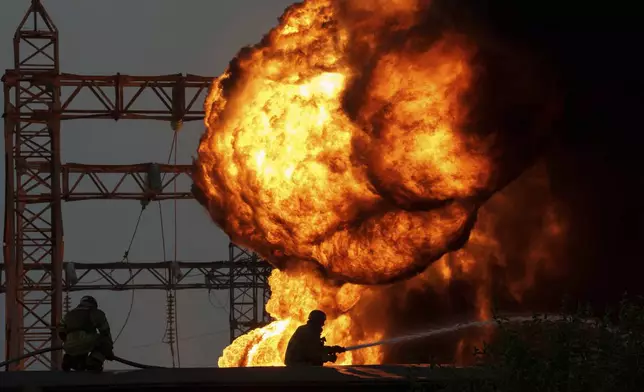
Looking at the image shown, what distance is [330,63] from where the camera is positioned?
35.1 m

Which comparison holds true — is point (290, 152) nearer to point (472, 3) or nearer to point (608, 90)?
point (472, 3)

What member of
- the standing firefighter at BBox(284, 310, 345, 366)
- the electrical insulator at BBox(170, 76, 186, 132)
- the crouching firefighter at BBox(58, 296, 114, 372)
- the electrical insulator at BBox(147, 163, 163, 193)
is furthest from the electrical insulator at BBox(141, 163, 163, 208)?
the crouching firefighter at BBox(58, 296, 114, 372)

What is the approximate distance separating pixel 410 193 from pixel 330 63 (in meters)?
3.36

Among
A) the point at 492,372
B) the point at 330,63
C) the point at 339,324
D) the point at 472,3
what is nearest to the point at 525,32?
the point at 472,3

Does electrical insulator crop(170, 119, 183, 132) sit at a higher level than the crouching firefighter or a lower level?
higher

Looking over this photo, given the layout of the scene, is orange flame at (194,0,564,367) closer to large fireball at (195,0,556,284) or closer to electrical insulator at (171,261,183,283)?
large fireball at (195,0,556,284)

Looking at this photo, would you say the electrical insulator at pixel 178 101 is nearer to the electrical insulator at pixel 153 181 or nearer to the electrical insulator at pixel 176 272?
the electrical insulator at pixel 153 181

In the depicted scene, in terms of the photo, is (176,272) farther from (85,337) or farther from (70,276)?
(85,337)

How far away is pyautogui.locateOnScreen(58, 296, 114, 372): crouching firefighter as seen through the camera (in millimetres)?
29781

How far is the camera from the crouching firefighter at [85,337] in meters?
29.8

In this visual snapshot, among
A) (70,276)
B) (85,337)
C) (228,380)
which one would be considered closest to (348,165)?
(85,337)

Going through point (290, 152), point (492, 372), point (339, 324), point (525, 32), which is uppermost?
point (525, 32)

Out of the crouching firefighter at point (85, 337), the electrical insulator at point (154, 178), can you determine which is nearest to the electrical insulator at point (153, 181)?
the electrical insulator at point (154, 178)

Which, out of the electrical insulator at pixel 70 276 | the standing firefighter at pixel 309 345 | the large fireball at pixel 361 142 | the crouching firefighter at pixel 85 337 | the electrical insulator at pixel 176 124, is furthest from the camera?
the electrical insulator at pixel 70 276
